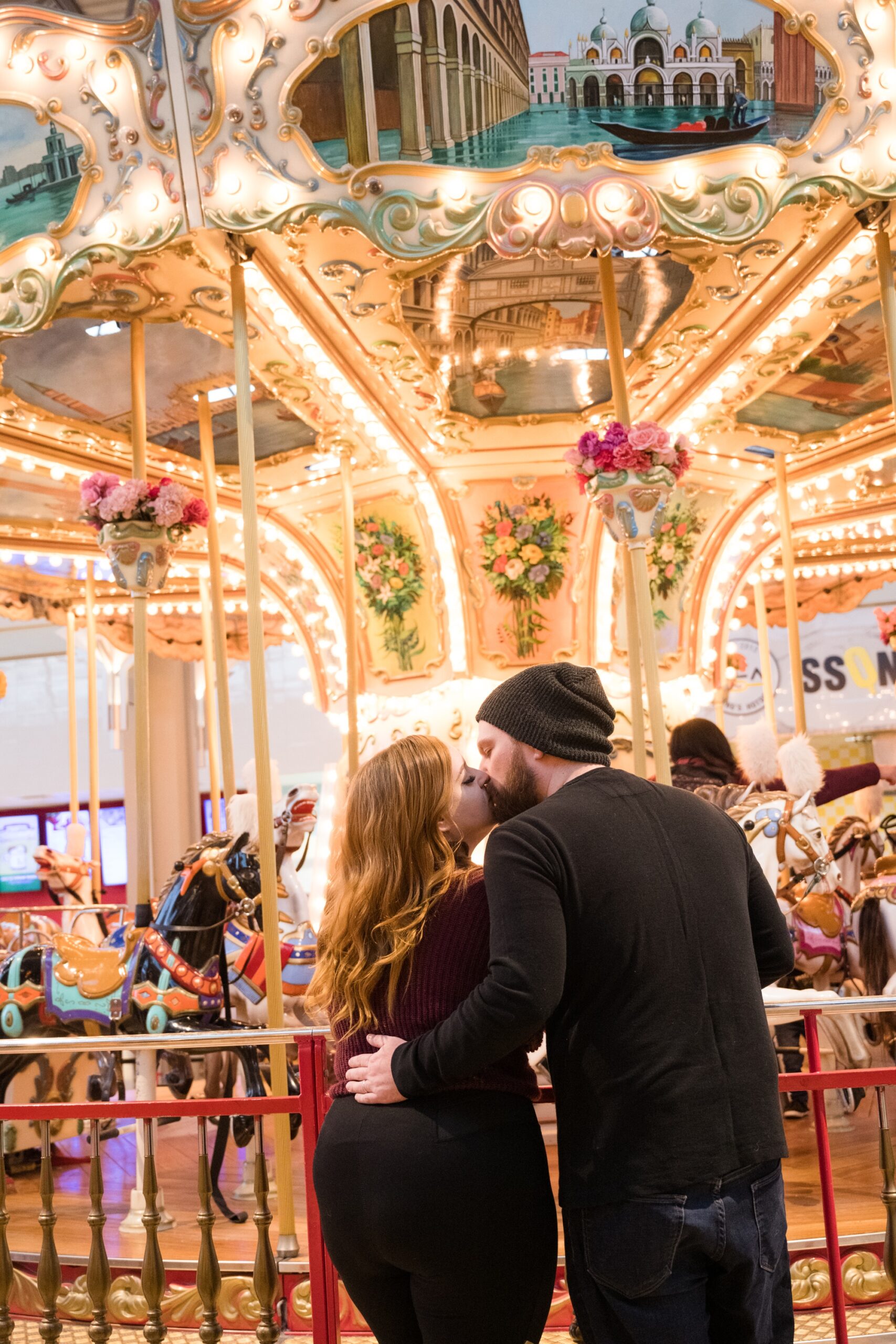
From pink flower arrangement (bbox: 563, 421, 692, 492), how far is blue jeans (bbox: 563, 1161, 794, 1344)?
3343 mm

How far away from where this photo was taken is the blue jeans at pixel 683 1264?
161 centimetres

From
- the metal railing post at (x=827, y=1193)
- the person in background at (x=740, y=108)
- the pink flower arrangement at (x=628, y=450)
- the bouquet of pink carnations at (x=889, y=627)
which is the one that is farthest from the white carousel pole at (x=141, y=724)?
the bouquet of pink carnations at (x=889, y=627)

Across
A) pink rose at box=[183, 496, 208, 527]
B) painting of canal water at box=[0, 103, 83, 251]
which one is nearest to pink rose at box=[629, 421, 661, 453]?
pink rose at box=[183, 496, 208, 527]

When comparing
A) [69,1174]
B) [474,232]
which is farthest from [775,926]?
[69,1174]

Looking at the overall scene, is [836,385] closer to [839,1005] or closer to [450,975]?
[839,1005]

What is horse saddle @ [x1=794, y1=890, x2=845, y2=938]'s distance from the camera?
5.28 m

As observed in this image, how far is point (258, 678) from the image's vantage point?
423 centimetres

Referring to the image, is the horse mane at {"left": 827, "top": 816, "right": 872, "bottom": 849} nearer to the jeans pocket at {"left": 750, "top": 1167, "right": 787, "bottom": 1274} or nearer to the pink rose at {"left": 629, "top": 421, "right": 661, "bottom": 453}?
the pink rose at {"left": 629, "top": 421, "right": 661, "bottom": 453}

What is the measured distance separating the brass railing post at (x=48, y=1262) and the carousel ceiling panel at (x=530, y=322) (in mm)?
3534

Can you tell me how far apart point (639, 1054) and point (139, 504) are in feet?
13.6

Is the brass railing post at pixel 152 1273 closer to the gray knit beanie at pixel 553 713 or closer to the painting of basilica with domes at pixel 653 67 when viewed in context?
the gray knit beanie at pixel 553 713

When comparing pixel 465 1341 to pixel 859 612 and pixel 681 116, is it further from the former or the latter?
pixel 859 612

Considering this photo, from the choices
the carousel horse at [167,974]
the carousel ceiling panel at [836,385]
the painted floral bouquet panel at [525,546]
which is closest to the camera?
the carousel horse at [167,974]

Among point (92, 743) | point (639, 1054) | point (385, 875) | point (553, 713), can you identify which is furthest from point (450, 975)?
point (92, 743)
